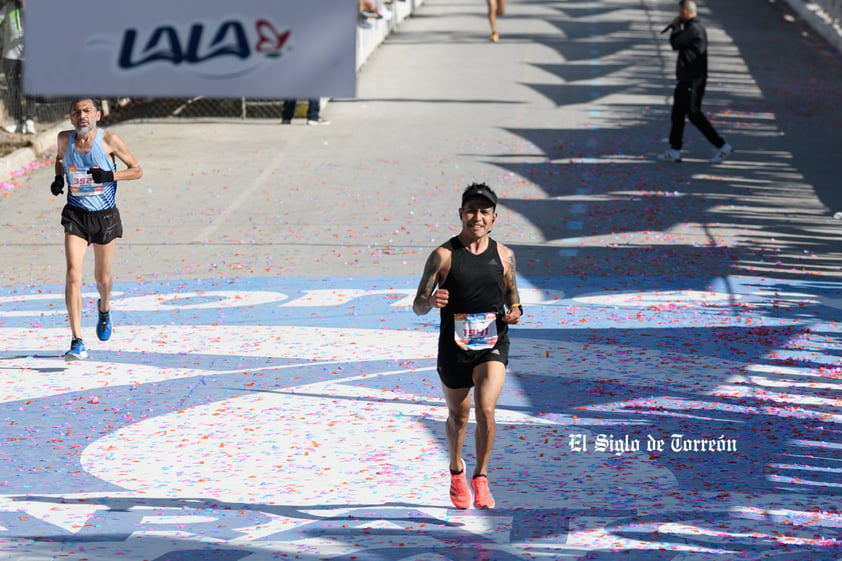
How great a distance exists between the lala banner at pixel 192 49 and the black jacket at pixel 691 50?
45.5ft

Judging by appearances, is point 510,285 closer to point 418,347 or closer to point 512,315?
point 512,315

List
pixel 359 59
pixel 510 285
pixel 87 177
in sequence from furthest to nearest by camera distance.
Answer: pixel 359 59
pixel 87 177
pixel 510 285

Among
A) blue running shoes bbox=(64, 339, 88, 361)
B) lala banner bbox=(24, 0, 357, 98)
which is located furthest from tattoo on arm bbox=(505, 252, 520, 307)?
blue running shoes bbox=(64, 339, 88, 361)

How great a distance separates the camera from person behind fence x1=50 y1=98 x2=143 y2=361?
1098cm

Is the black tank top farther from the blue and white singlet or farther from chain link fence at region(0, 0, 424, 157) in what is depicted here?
chain link fence at region(0, 0, 424, 157)

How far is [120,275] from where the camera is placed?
14.9m

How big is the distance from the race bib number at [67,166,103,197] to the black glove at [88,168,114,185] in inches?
3.5

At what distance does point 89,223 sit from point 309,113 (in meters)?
13.4

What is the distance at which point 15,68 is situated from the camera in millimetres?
22562

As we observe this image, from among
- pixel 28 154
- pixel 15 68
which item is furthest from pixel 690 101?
pixel 15 68

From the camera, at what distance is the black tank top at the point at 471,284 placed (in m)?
7.82

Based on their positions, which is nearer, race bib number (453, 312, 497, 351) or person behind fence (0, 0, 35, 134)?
race bib number (453, 312, 497, 351)

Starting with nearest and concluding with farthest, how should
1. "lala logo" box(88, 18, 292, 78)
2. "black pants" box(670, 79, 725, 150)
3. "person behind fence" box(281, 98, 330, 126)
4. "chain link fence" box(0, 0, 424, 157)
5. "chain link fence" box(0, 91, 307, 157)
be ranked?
"lala logo" box(88, 18, 292, 78) → "black pants" box(670, 79, 725, 150) → "chain link fence" box(0, 0, 424, 157) → "chain link fence" box(0, 91, 307, 157) → "person behind fence" box(281, 98, 330, 126)

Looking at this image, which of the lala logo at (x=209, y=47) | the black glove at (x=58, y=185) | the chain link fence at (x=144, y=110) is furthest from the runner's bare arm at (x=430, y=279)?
the chain link fence at (x=144, y=110)
